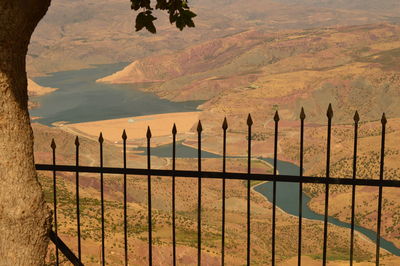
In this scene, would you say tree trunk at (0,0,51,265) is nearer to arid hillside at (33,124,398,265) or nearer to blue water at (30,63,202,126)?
arid hillside at (33,124,398,265)

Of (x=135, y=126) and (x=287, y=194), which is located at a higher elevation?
(x=287, y=194)

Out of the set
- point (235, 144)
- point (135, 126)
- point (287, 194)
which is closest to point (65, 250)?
point (287, 194)

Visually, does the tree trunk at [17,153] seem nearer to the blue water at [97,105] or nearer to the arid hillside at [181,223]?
the arid hillside at [181,223]

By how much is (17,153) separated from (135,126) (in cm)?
13134

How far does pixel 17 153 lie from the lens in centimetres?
641

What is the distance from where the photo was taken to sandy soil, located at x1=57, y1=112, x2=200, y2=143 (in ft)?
418

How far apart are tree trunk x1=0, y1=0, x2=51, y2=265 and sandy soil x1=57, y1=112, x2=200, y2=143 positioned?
11246 centimetres

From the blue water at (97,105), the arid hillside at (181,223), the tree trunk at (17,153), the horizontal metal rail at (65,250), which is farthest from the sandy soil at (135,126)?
the tree trunk at (17,153)

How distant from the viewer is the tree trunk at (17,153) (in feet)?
20.6

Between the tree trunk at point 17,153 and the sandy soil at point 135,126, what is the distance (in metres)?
112

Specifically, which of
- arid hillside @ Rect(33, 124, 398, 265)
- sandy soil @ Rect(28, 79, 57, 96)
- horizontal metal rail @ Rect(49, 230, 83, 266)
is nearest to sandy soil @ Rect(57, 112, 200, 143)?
arid hillside @ Rect(33, 124, 398, 265)

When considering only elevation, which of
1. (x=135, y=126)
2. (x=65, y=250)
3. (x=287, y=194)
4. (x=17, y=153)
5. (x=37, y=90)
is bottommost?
(x=135, y=126)

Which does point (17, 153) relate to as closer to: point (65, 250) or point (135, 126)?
point (65, 250)

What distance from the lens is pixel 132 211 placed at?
4491 centimetres
